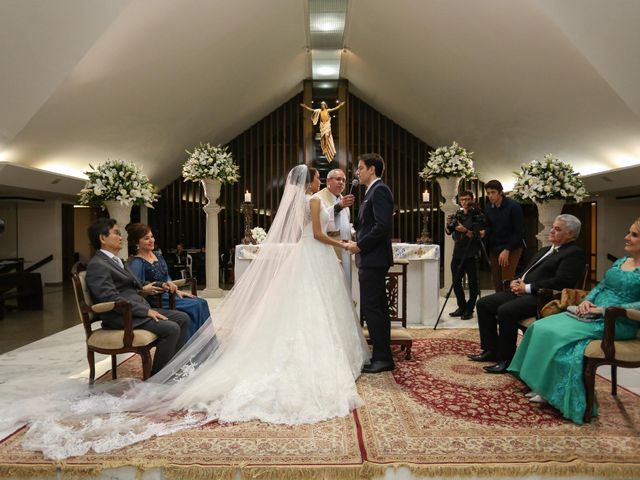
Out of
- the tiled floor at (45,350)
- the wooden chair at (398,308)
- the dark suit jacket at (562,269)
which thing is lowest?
the tiled floor at (45,350)

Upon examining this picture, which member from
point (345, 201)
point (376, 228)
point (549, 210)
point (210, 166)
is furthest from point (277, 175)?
point (376, 228)

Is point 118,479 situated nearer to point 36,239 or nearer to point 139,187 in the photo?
point 139,187

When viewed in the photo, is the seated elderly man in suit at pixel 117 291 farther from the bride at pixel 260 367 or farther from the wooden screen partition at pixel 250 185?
the wooden screen partition at pixel 250 185

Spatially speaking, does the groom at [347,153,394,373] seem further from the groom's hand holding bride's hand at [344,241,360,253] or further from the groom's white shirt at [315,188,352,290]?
the groom's white shirt at [315,188,352,290]

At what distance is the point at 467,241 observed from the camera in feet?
19.7

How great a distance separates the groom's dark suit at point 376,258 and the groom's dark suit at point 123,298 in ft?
4.77

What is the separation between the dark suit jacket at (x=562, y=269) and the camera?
353cm

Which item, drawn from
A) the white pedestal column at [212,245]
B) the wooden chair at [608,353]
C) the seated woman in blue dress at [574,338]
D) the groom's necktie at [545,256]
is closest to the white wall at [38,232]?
the white pedestal column at [212,245]

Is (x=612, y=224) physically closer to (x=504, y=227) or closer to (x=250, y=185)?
(x=504, y=227)

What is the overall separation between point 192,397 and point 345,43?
818 cm

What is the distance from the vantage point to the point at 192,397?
9.54ft

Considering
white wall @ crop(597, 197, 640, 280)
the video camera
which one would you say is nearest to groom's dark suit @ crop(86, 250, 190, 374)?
the video camera

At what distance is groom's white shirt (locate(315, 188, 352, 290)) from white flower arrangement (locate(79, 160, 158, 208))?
8.30 feet

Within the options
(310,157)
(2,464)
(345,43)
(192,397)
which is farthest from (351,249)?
(310,157)
